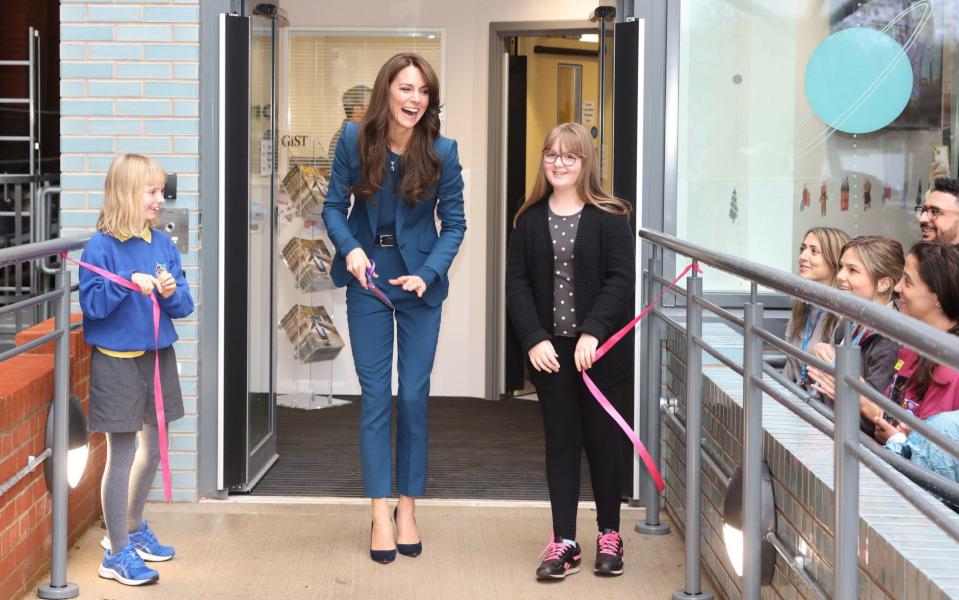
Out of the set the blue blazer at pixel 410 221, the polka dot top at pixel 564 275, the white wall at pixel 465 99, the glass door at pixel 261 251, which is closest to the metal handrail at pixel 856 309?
the polka dot top at pixel 564 275

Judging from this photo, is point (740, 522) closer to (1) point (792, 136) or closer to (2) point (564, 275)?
(2) point (564, 275)

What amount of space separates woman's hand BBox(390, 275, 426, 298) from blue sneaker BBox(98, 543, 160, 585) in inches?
44.4

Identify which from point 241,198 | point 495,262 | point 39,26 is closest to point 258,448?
point 241,198

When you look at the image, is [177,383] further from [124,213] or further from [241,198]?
[241,198]

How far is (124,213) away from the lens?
3.72 m

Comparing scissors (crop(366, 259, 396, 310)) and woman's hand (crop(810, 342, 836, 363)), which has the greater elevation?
scissors (crop(366, 259, 396, 310))

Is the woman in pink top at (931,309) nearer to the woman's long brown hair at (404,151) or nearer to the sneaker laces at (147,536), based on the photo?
the woman's long brown hair at (404,151)

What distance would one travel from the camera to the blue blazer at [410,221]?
161 inches

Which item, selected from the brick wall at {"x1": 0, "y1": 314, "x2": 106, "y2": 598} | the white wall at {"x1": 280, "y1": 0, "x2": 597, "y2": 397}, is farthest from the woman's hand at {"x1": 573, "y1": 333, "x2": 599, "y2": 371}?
the white wall at {"x1": 280, "y1": 0, "x2": 597, "y2": 397}

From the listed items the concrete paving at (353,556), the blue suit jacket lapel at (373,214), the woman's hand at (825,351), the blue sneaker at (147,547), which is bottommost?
the concrete paving at (353,556)

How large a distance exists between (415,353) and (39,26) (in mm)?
9786

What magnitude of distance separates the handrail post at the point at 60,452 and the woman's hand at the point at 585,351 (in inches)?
58.1

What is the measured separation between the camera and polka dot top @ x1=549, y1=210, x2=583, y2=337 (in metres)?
3.91

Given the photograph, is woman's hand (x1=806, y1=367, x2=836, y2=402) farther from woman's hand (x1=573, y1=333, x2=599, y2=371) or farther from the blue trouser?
the blue trouser
